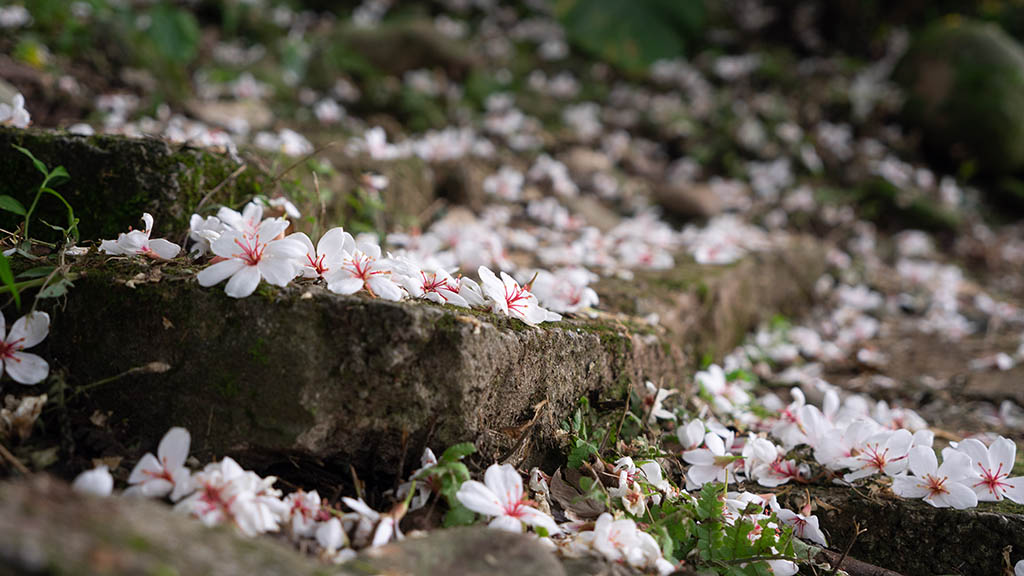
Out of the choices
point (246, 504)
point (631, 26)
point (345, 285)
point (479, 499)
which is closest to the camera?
point (246, 504)

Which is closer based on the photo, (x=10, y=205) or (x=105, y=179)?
(x=10, y=205)

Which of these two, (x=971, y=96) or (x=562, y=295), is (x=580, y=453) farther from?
(x=971, y=96)

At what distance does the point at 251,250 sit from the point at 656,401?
3.69ft

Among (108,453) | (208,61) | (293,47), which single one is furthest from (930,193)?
(108,453)

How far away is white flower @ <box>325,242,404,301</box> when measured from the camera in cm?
134

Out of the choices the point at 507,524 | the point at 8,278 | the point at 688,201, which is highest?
the point at 8,278

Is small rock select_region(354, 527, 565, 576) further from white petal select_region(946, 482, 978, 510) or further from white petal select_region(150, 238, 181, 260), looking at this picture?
white petal select_region(946, 482, 978, 510)

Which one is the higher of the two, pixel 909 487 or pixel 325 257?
pixel 325 257

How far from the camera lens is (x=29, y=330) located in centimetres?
129

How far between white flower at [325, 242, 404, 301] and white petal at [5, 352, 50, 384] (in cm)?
54

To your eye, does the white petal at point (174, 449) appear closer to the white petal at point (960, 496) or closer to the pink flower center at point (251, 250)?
the pink flower center at point (251, 250)

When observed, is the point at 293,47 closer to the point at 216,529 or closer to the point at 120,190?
the point at 120,190

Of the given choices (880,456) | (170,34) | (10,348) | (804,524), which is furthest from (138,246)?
(170,34)

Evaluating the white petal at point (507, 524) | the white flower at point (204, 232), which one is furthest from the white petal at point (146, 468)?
the white petal at point (507, 524)
